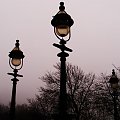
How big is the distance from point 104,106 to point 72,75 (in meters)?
9.03

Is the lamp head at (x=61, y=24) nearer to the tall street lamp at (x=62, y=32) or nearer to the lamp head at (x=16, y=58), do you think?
the tall street lamp at (x=62, y=32)

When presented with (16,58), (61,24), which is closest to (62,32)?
(61,24)

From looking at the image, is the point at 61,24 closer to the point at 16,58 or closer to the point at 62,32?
the point at 62,32

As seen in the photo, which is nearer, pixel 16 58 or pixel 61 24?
pixel 61 24

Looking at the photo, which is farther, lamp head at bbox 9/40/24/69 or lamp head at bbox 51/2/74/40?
lamp head at bbox 9/40/24/69

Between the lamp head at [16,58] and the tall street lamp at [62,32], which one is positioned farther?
the lamp head at [16,58]

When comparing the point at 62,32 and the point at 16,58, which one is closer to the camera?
the point at 62,32

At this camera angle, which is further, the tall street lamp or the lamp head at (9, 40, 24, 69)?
the lamp head at (9, 40, 24, 69)

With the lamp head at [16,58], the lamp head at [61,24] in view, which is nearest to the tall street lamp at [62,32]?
the lamp head at [61,24]

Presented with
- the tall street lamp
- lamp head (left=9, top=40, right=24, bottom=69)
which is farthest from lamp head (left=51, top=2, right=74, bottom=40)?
lamp head (left=9, top=40, right=24, bottom=69)

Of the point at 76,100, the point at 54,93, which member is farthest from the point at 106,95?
the point at 54,93

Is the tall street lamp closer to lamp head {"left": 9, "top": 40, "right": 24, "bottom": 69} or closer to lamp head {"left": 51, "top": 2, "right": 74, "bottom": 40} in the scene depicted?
lamp head {"left": 51, "top": 2, "right": 74, "bottom": 40}

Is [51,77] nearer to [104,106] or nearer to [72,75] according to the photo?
[72,75]

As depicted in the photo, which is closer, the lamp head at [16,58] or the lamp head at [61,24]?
the lamp head at [61,24]
